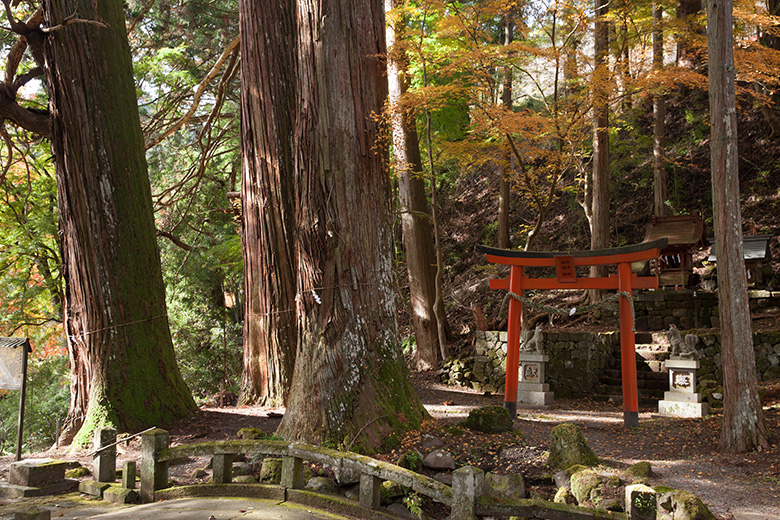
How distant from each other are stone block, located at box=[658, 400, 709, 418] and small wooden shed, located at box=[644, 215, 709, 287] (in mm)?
4594

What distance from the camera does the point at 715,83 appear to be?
20.4 feet

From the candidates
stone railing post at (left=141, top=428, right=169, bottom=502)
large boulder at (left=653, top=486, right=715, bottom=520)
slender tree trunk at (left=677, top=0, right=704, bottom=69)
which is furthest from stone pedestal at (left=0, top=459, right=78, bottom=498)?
slender tree trunk at (left=677, top=0, right=704, bottom=69)

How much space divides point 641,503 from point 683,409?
603 centimetres

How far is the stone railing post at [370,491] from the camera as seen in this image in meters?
4.09

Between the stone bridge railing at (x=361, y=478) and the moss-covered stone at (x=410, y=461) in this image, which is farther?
the moss-covered stone at (x=410, y=461)

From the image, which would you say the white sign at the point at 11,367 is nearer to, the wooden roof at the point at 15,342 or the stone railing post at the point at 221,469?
the wooden roof at the point at 15,342

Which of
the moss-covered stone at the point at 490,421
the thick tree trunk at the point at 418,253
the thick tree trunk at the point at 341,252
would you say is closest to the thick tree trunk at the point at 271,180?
the thick tree trunk at the point at 341,252

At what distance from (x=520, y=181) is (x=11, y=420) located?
41.4 feet

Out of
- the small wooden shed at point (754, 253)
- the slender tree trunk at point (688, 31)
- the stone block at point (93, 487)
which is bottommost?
the stone block at point (93, 487)

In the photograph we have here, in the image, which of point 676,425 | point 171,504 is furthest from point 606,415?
point 171,504

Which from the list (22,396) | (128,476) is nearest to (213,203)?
(22,396)

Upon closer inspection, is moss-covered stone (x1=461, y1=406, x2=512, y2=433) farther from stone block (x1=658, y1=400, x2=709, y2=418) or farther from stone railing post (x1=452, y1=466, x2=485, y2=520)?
stone block (x1=658, y1=400, x2=709, y2=418)

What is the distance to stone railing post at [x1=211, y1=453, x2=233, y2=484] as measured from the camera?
15.2ft

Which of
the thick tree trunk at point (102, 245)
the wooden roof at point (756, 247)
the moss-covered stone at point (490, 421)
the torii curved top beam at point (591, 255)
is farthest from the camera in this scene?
the wooden roof at point (756, 247)
